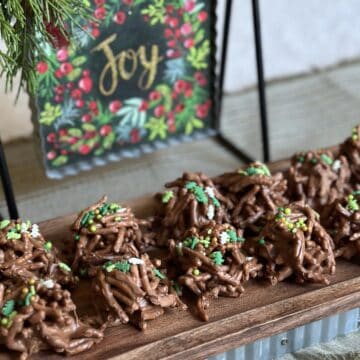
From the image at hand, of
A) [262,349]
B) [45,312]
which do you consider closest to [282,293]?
[262,349]

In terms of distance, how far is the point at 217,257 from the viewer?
4.23 feet

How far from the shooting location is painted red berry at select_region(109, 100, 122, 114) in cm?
185

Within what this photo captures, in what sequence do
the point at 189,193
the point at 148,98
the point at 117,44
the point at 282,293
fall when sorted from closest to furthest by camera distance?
the point at 282,293, the point at 189,193, the point at 117,44, the point at 148,98

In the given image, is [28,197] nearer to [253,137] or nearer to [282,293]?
[253,137]

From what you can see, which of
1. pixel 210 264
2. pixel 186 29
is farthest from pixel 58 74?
pixel 210 264

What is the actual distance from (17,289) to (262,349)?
46 centimetres

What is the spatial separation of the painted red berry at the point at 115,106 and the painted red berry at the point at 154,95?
0.29 feet

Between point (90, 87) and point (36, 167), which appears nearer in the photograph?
point (90, 87)

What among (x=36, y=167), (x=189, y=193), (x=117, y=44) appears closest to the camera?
(x=189, y=193)

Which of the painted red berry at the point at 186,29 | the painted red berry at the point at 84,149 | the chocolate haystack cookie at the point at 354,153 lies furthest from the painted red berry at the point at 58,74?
the chocolate haystack cookie at the point at 354,153

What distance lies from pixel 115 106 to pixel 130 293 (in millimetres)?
758

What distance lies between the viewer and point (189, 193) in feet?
4.71

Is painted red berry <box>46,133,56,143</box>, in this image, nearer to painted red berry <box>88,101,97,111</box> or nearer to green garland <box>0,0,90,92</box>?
painted red berry <box>88,101,97,111</box>

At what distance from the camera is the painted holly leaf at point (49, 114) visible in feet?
5.73
